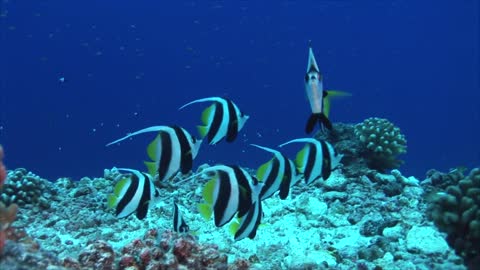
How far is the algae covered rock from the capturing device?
912 centimetres

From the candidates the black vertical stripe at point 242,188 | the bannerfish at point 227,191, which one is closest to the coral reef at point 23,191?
the bannerfish at point 227,191

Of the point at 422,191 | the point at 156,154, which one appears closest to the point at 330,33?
the point at 422,191

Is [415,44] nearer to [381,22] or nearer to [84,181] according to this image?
[381,22]

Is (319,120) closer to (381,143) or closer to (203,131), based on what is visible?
(203,131)

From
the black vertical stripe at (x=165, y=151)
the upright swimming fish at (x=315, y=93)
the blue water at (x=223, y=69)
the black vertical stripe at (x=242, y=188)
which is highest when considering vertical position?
the blue water at (x=223, y=69)

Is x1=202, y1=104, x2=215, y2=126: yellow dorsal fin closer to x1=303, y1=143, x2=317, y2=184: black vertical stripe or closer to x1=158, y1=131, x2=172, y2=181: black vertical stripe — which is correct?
x1=158, y1=131, x2=172, y2=181: black vertical stripe

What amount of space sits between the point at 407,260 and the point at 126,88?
55.2 metres

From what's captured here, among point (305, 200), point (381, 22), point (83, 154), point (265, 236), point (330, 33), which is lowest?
point (265, 236)

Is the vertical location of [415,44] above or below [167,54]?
above

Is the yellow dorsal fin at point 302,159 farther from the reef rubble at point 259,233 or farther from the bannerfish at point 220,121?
the reef rubble at point 259,233

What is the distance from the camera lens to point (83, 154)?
42.3 meters

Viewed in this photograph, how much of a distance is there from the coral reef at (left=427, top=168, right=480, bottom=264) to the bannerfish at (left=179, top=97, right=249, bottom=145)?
2265 mm

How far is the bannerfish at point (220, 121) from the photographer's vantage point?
13.5 ft

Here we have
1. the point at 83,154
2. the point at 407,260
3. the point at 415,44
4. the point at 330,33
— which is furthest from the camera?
the point at 415,44
